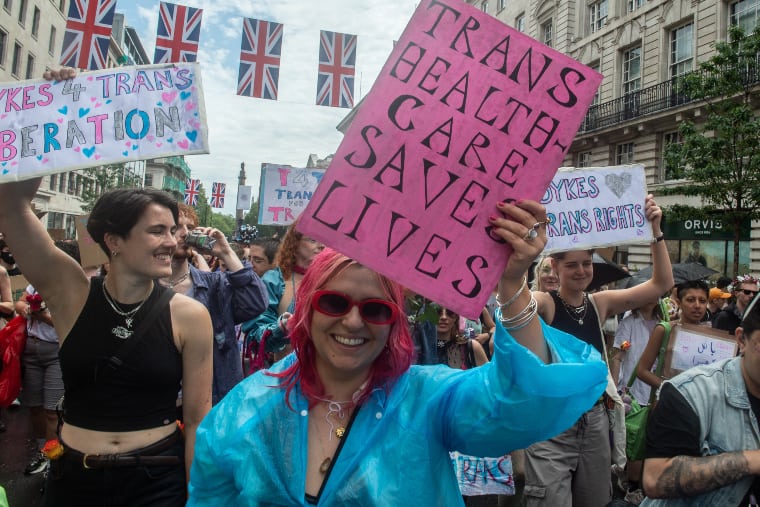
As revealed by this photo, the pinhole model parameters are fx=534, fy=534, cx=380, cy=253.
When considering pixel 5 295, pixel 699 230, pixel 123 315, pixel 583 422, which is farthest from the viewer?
pixel 699 230

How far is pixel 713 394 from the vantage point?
1988 millimetres

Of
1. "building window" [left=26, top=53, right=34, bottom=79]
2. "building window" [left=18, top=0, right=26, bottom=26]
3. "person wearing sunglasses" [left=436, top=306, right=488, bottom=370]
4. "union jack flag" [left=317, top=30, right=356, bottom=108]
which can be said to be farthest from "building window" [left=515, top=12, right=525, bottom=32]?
"person wearing sunglasses" [left=436, top=306, right=488, bottom=370]

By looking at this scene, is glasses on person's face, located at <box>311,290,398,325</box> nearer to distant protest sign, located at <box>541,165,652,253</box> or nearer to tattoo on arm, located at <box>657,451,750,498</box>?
tattoo on arm, located at <box>657,451,750,498</box>

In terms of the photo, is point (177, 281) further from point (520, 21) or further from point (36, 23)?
point (36, 23)

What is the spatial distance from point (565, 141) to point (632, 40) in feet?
89.7

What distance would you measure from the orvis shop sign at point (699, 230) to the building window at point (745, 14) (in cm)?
701

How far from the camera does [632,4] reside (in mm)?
25250

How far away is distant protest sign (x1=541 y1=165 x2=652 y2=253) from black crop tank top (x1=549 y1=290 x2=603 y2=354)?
17.0 inches

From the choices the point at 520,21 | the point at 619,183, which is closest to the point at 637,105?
the point at 520,21

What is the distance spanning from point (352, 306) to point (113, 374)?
Answer: 1.37 m

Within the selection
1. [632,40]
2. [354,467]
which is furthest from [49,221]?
[354,467]

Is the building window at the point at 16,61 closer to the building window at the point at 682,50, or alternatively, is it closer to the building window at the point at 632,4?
the building window at the point at 632,4

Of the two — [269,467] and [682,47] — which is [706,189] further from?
[269,467]

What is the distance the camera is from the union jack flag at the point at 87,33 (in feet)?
27.5
